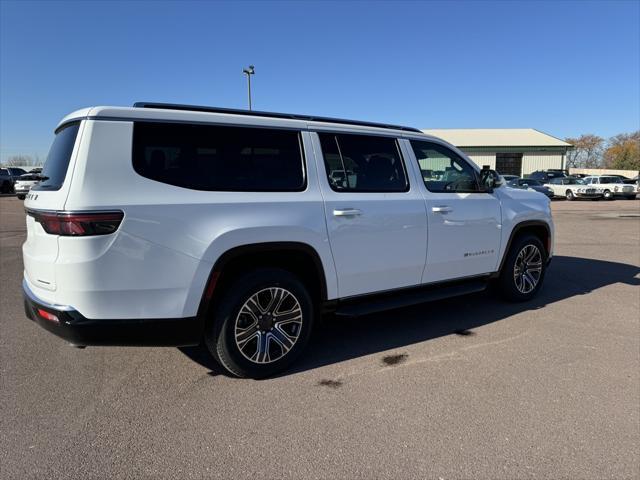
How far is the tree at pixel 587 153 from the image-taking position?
10081 centimetres

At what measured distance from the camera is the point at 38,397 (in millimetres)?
3299

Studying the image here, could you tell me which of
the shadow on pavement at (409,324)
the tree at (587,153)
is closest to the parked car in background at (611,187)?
the shadow on pavement at (409,324)

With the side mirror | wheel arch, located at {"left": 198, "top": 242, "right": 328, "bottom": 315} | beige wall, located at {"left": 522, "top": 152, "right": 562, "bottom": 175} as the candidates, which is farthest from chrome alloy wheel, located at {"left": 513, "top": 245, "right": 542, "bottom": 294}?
beige wall, located at {"left": 522, "top": 152, "right": 562, "bottom": 175}

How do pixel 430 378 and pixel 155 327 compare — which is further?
pixel 430 378

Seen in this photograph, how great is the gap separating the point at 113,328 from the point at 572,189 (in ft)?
110

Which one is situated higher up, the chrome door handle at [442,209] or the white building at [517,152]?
the white building at [517,152]

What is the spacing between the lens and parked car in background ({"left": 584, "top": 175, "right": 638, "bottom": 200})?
2988 centimetres

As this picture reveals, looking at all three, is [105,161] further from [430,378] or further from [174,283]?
[430,378]

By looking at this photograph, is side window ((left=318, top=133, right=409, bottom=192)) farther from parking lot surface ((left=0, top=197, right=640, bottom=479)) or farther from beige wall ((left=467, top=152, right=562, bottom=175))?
beige wall ((left=467, top=152, right=562, bottom=175))

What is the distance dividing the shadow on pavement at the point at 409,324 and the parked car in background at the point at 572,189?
1047 inches

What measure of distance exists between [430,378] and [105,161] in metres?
2.90

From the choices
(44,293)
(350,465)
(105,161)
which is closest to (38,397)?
(44,293)

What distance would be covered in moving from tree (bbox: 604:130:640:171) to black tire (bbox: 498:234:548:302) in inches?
3065

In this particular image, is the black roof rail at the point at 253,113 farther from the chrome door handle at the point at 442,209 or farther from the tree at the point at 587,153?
the tree at the point at 587,153
